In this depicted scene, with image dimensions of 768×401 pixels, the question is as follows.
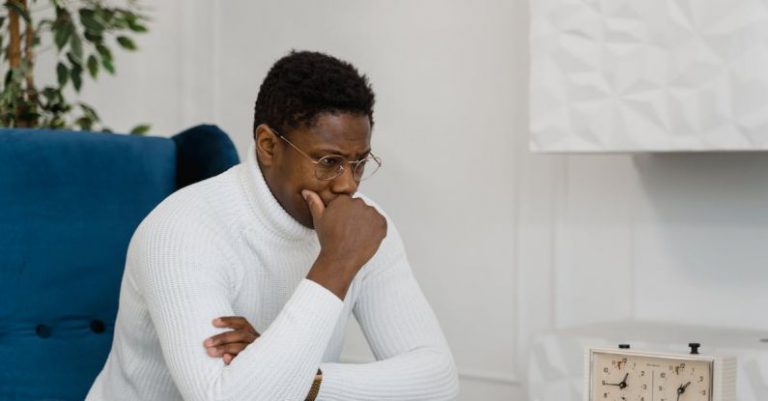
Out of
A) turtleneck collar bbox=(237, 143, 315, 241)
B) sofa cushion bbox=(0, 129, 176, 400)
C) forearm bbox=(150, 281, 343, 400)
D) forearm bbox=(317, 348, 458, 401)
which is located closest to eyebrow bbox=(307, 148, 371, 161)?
turtleneck collar bbox=(237, 143, 315, 241)

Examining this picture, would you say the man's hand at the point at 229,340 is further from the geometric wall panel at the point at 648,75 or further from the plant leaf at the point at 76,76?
the plant leaf at the point at 76,76

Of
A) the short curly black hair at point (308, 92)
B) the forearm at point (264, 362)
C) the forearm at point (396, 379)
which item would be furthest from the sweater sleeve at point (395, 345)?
the short curly black hair at point (308, 92)

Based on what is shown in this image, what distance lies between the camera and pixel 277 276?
6.48 feet

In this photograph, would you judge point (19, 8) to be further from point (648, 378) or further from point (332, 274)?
point (648, 378)

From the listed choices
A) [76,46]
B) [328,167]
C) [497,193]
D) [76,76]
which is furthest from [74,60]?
Answer: [328,167]

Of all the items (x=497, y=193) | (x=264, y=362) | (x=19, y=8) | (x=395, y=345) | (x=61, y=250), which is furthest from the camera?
(x=497, y=193)

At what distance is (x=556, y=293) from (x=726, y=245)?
0.55 meters

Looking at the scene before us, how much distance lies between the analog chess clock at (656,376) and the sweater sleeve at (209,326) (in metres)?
0.51

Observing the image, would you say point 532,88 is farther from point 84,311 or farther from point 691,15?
point 84,311

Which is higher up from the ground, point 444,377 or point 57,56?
point 57,56

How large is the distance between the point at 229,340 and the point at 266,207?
0.29 metres

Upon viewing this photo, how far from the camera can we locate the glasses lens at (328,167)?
1.86 m

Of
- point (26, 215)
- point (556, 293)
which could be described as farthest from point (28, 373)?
point (556, 293)

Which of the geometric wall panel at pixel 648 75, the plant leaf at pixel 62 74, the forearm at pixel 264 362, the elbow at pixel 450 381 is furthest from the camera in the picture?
the plant leaf at pixel 62 74
